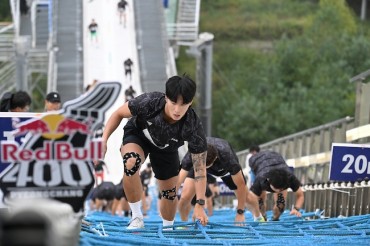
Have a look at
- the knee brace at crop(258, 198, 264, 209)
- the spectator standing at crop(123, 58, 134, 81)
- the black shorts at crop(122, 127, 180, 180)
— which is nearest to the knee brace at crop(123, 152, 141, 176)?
the black shorts at crop(122, 127, 180, 180)

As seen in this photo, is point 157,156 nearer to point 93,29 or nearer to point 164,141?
point 164,141

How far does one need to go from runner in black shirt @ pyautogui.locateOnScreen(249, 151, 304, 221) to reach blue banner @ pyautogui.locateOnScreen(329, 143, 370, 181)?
33.1 inches

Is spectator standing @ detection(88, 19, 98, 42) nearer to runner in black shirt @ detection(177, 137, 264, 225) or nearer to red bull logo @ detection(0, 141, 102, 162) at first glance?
runner in black shirt @ detection(177, 137, 264, 225)

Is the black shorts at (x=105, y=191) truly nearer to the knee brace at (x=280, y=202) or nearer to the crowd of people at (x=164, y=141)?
the knee brace at (x=280, y=202)

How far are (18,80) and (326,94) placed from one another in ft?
96.4

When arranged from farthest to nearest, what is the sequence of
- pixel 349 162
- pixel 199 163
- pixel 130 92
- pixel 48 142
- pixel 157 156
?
pixel 130 92, pixel 349 162, pixel 157 156, pixel 199 163, pixel 48 142

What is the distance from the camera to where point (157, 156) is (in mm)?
10602

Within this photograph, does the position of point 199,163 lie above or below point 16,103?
below

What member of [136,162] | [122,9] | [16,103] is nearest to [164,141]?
[136,162]

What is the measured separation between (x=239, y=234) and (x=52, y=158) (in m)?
4.04

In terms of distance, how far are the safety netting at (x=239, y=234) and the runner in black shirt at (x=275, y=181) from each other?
49.0 inches

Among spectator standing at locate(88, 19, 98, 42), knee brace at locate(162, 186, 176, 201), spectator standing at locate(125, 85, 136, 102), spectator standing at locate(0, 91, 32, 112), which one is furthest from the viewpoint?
spectator standing at locate(88, 19, 98, 42)

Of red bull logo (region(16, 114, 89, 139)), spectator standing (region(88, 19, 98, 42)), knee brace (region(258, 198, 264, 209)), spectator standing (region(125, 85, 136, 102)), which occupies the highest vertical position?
red bull logo (region(16, 114, 89, 139))

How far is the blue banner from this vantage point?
12.4 meters
